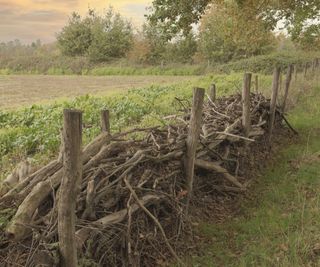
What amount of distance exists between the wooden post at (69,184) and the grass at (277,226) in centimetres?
176

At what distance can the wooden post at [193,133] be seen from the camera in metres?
5.09

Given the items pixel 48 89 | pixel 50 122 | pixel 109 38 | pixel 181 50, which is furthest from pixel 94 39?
pixel 50 122

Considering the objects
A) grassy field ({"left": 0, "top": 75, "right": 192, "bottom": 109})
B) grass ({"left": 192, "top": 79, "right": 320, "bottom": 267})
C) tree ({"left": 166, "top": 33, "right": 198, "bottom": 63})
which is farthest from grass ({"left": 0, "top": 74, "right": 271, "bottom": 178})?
tree ({"left": 166, "top": 33, "right": 198, "bottom": 63})

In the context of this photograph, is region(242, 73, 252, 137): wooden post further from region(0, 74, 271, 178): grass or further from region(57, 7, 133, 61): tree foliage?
region(57, 7, 133, 61): tree foliage

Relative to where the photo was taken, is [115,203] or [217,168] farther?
[217,168]

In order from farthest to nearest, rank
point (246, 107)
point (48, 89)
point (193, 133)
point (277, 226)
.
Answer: point (48, 89) → point (246, 107) → point (277, 226) → point (193, 133)

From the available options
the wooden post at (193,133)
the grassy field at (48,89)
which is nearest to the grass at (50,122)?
the wooden post at (193,133)

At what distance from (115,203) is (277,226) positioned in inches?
91.5

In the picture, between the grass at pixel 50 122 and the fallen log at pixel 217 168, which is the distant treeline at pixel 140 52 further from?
the fallen log at pixel 217 168

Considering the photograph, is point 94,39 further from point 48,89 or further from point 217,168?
point 217,168

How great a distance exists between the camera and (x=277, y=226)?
5332mm

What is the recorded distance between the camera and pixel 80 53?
5206cm

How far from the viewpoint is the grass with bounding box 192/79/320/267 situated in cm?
455

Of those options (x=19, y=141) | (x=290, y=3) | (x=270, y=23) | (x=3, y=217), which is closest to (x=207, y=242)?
(x=3, y=217)
